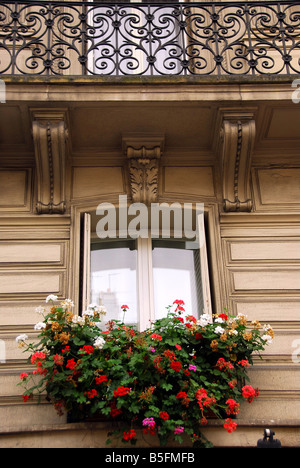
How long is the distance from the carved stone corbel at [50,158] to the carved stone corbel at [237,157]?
1.61 metres

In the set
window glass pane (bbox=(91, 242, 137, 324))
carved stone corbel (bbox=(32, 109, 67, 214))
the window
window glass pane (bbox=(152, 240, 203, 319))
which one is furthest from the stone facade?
window glass pane (bbox=(91, 242, 137, 324))

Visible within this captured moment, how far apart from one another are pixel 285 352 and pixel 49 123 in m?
3.08

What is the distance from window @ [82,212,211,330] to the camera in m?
5.38

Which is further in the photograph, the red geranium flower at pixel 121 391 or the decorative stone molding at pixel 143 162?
the decorative stone molding at pixel 143 162

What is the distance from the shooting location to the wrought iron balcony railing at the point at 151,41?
5.81 metres

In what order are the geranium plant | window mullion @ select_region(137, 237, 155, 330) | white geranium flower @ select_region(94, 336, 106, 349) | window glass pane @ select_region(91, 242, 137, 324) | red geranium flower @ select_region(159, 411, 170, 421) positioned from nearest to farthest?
red geranium flower @ select_region(159, 411, 170, 421), the geranium plant, white geranium flower @ select_region(94, 336, 106, 349), window mullion @ select_region(137, 237, 155, 330), window glass pane @ select_region(91, 242, 137, 324)

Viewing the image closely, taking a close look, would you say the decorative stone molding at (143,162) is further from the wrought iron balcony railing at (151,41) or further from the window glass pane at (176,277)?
the wrought iron balcony railing at (151,41)

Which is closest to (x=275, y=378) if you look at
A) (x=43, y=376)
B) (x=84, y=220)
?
(x=43, y=376)

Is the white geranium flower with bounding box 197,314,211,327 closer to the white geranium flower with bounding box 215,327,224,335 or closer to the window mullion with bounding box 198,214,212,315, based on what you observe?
the white geranium flower with bounding box 215,327,224,335

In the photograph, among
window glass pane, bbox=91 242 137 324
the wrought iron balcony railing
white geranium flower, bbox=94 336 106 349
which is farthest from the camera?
the wrought iron balcony railing

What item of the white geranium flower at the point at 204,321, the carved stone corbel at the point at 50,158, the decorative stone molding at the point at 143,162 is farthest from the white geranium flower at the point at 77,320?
the decorative stone molding at the point at 143,162

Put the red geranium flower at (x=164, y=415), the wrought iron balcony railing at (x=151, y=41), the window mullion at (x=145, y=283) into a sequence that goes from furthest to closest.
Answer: the wrought iron balcony railing at (x=151, y=41)
the window mullion at (x=145, y=283)
the red geranium flower at (x=164, y=415)

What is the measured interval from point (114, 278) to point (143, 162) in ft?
4.07

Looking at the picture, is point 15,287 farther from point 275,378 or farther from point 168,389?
point 275,378
